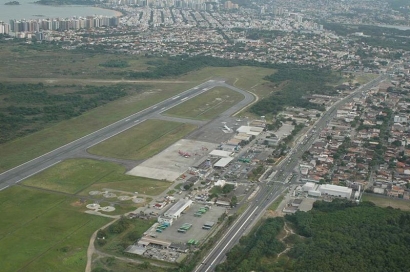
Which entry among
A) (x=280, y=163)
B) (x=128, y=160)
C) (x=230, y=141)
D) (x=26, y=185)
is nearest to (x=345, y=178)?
(x=280, y=163)

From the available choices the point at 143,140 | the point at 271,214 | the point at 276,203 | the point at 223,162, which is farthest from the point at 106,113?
the point at 271,214

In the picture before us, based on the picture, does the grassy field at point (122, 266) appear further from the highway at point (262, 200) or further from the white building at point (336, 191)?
the white building at point (336, 191)

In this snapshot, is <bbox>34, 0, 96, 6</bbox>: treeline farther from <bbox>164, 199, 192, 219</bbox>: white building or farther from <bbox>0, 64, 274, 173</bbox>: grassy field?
<bbox>164, 199, 192, 219</bbox>: white building

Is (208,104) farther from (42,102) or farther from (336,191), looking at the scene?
(336,191)

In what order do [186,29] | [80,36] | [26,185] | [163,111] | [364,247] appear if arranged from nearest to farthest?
[364,247] → [26,185] → [163,111] → [80,36] → [186,29]

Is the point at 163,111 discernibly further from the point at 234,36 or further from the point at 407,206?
the point at 234,36

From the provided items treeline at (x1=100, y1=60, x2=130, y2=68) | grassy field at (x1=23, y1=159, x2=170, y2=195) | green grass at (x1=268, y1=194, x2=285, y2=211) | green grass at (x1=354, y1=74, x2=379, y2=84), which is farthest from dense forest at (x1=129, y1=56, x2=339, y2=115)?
green grass at (x1=268, y1=194, x2=285, y2=211)

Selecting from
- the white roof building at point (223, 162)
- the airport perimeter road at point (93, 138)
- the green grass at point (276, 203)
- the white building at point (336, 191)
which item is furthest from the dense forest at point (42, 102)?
the white building at point (336, 191)
